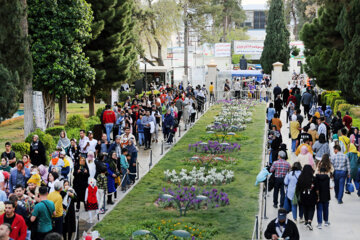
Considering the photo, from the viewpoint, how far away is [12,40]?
18.2 meters

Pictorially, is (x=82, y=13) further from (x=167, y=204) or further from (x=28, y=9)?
(x=167, y=204)

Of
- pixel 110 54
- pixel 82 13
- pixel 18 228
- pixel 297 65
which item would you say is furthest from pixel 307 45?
pixel 297 65

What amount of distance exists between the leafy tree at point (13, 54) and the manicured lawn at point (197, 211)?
5156 mm

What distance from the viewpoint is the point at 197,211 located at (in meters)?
12.8

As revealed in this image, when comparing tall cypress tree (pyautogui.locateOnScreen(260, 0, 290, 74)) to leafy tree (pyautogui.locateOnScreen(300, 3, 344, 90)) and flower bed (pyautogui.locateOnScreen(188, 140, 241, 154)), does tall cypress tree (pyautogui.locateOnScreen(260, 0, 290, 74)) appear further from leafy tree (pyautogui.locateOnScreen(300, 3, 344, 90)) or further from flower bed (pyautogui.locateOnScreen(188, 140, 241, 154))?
flower bed (pyautogui.locateOnScreen(188, 140, 241, 154))

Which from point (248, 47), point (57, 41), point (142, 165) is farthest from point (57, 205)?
point (248, 47)

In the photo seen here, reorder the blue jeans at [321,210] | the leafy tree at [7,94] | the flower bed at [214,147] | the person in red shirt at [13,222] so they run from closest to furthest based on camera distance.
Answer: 1. the person in red shirt at [13,222]
2. the blue jeans at [321,210]
3. the leafy tree at [7,94]
4. the flower bed at [214,147]

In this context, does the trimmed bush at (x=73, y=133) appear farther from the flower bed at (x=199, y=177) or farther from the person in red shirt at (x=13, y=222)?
the person in red shirt at (x=13, y=222)

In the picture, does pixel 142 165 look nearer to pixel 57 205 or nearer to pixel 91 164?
pixel 91 164

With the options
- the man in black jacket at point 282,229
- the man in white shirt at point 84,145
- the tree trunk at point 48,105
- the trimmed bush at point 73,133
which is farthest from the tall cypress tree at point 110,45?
the man in black jacket at point 282,229

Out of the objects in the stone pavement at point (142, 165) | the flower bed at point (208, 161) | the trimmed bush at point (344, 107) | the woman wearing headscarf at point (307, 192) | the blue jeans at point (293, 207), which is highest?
the trimmed bush at point (344, 107)

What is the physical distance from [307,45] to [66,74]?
60.4 ft

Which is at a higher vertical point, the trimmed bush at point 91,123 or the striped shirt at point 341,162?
the striped shirt at point 341,162

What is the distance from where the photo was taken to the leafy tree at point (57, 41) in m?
21.9
